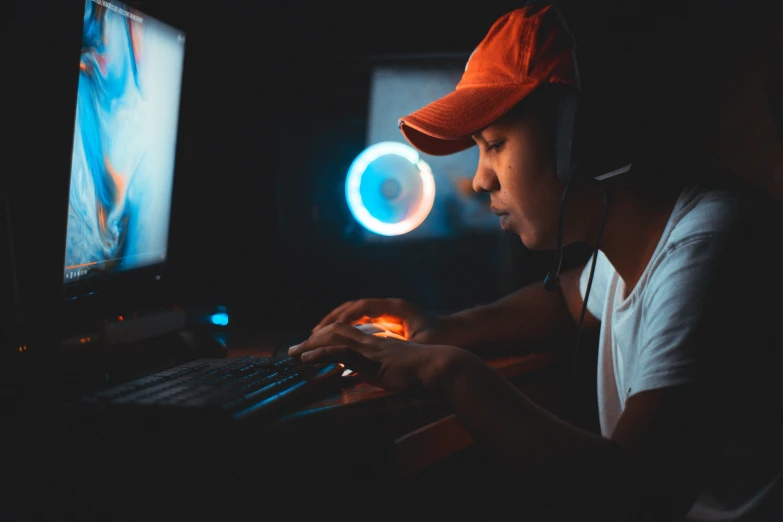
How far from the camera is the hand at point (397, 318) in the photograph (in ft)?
3.76

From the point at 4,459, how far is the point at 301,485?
28cm

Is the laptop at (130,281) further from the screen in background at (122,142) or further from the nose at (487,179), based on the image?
the nose at (487,179)

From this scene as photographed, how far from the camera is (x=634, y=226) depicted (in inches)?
38.7

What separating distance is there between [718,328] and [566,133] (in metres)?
0.36

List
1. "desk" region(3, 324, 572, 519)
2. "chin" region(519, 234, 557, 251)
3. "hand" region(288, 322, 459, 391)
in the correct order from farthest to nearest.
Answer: "chin" region(519, 234, 557, 251), "hand" region(288, 322, 459, 391), "desk" region(3, 324, 572, 519)

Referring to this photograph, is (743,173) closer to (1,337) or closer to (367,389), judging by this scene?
(367,389)

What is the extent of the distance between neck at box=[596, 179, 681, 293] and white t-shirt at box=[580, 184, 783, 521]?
6 cm

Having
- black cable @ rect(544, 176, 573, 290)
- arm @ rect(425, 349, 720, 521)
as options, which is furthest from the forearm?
black cable @ rect(544, 176, 573, 290)

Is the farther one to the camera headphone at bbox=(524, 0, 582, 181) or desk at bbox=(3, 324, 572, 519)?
headphone at bbox=(524, 0, 582, 181)

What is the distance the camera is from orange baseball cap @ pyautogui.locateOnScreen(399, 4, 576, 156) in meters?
0.95

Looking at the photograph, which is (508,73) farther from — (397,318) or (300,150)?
(300,150)

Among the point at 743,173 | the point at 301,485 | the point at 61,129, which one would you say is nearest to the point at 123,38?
the point at 61,129

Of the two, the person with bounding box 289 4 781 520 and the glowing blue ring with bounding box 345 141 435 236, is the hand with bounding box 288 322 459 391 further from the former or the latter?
the glowing blue ring with bounding box 345 141 435 236

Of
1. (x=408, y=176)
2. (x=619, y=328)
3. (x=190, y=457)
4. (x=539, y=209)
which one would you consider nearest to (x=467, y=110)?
(x=539, y=209)
